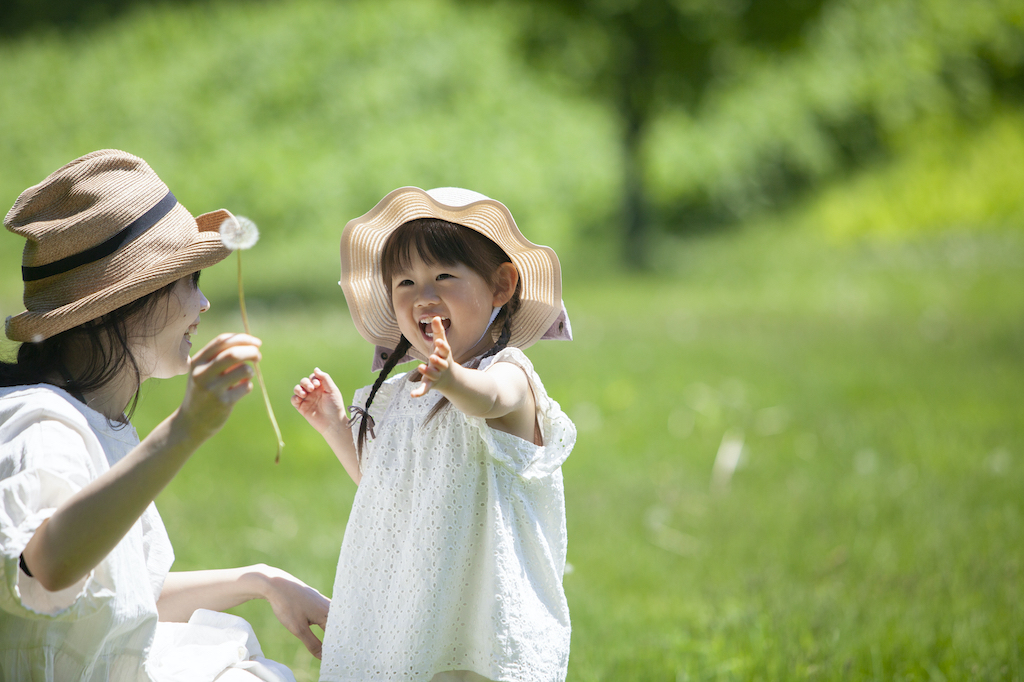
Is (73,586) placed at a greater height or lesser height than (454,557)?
lesser

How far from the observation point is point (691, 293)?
35.2 feet

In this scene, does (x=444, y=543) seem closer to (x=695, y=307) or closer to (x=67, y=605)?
(x=67, y=605)

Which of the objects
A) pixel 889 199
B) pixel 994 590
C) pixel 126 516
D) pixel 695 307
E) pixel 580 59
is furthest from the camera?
pixel 889 199

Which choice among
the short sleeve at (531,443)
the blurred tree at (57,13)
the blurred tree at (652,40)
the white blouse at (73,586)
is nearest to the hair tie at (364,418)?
the short sleeve at (531,443)

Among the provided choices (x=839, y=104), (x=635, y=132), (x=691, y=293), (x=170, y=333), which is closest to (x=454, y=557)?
(x=170, y=333)

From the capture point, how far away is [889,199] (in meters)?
14.7

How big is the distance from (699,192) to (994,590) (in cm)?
1191

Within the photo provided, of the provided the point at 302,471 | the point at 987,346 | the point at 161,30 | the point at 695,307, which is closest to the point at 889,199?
the point at 695,307

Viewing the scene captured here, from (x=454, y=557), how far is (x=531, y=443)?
1.11ft

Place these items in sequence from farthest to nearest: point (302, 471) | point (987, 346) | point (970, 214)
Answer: point (970, 214) → point (987, 346) → point (302, 471)

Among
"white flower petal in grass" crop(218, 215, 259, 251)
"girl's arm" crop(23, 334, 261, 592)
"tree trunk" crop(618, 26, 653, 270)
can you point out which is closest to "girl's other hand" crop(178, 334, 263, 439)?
"girl's arm" crop(23, 334, 261, 592)

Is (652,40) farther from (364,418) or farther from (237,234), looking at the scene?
(237,234)

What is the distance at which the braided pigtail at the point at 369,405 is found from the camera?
8.02 feet

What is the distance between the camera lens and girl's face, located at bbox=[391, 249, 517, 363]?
7.63 feet
